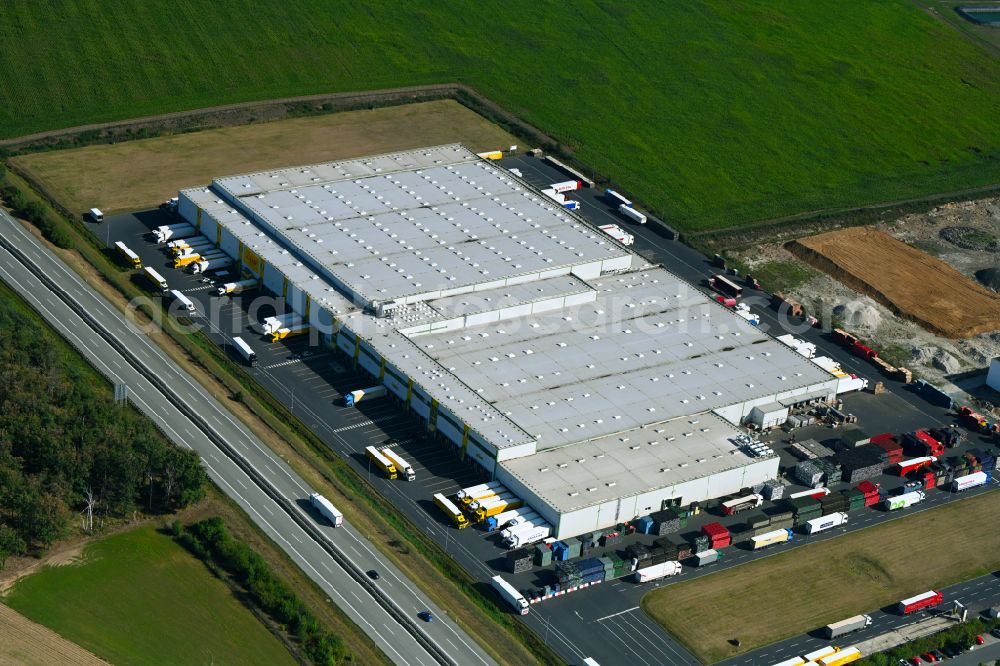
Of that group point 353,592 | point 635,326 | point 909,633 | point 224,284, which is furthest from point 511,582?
point 224,284

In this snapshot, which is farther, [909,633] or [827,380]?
[827,380]

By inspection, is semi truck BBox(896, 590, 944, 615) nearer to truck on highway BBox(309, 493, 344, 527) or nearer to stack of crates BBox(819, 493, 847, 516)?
stack of crates BBox(819, 493, 847, 516)

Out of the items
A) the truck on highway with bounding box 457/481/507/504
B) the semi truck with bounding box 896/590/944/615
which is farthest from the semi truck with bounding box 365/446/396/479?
the semi truck with bounding box 896/590/944/615

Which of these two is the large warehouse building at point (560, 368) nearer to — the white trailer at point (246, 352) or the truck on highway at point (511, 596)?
the white trailer at point (246, 352)

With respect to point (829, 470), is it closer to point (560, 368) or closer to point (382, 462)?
point (560, 368)

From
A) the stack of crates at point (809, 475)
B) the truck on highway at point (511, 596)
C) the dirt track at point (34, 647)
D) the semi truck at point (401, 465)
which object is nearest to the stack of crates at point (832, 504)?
the stack of crates at point (809, 475)

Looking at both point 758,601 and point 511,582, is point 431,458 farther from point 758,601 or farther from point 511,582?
point 758,601
